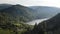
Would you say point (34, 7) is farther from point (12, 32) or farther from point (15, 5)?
point (12, 32)

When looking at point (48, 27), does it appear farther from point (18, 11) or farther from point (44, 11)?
point (18, 11)

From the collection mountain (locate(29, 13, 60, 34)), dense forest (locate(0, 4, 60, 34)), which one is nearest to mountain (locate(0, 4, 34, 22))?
dense forest (locate(0, 4, 60, 34))

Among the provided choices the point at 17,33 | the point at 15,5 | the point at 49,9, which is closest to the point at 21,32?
the point at 17,33

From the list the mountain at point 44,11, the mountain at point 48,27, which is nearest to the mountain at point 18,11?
the mountain at point 44,11

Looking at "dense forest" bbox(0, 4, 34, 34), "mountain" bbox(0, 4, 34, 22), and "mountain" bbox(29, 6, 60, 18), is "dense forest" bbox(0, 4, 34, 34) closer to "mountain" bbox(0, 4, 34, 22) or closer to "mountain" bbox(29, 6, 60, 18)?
"mountain" bbox(0, 4, 34, 22)

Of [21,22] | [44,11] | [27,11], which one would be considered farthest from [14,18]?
[44,11]

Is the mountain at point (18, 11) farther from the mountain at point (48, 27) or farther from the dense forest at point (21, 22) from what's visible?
the mountain at point (48, 27)
